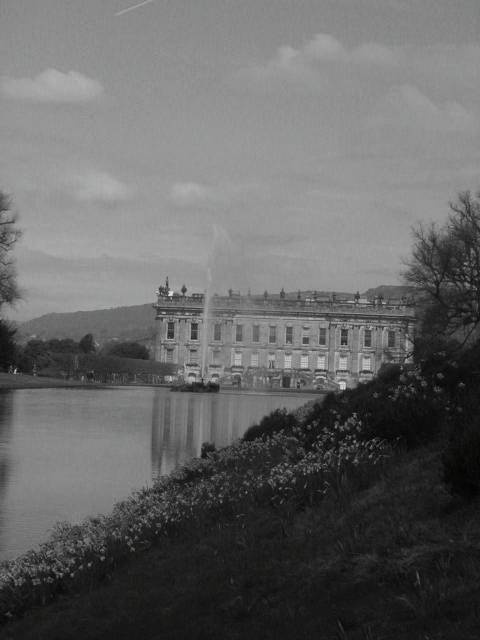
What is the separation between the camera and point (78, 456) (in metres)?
18.9

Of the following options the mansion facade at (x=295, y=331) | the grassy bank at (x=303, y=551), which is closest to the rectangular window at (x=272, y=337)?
the mansion facade at (x=295, y=331)

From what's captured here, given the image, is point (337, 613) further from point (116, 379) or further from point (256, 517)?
point (116, 379)

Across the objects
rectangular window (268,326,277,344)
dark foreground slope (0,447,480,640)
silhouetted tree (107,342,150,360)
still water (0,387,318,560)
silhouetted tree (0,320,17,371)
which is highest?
rectangular window (268,326,277,344)

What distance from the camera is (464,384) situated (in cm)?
1109

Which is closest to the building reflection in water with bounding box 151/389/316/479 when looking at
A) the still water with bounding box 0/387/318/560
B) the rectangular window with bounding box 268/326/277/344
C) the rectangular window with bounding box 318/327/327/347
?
the still water with bounding box 0/387/318/560

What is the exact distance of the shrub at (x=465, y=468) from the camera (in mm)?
6609

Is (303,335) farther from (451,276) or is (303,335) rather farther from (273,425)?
(273,425)

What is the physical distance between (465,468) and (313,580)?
143 cm

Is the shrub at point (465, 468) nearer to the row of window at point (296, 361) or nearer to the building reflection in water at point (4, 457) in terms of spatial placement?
the building reflection in water at point (4, 457)

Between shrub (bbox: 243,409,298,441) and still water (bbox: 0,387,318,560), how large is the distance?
173 cm

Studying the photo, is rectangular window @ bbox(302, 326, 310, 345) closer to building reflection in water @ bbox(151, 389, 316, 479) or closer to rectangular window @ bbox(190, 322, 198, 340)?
rectangular window @ bbox(190, 322, 198, 340)

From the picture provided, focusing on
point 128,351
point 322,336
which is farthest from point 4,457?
point 128,351

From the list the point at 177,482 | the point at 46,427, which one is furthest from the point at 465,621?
the point at 46,427

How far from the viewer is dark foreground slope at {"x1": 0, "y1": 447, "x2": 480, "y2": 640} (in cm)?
511
